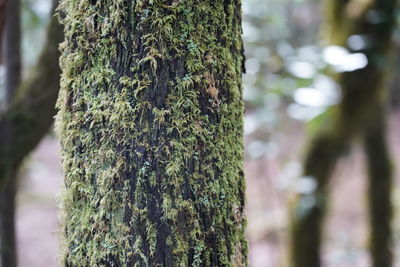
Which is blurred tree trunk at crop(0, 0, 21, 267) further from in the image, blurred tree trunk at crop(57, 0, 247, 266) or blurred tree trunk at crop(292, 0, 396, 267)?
blurred tree trunk at crop(292, 0, 396, 267)

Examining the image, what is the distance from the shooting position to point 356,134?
426cm

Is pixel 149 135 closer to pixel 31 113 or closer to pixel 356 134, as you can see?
pixel 31 113

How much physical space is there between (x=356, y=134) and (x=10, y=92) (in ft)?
9.89

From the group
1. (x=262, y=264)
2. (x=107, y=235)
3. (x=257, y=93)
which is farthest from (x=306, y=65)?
(x=262, y=264)

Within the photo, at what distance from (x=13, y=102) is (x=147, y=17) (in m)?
1.54

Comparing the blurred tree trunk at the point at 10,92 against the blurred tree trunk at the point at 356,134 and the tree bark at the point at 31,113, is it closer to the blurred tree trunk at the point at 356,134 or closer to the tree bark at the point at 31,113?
the tree bark at the point at 31,113

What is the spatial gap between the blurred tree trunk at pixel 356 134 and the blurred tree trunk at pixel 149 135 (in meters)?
2.85

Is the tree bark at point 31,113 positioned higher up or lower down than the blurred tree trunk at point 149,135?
higher up

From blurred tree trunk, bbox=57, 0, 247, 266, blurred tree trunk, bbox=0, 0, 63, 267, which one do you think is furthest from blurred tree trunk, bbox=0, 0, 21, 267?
blurred tree trunk, bbox=57, 0, 247, 266

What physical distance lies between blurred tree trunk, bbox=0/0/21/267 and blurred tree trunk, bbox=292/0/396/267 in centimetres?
227

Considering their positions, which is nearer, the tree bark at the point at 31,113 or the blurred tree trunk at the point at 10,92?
the tree bark at the point at 31,113

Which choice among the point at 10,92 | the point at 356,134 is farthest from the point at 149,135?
the point at 356,134

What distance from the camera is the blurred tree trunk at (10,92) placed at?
2424mm

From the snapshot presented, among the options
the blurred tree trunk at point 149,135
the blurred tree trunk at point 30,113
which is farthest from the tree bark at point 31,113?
the blurred tree trunk at point 149,135
